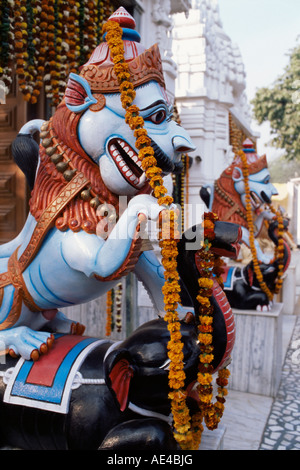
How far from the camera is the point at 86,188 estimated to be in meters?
1.46

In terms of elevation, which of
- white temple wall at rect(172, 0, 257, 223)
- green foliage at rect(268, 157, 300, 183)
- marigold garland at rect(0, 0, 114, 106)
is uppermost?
green foliage at rect(268, 157, 300, 183)

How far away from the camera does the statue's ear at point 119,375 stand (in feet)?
4.11

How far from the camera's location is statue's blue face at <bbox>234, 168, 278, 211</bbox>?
3500mm

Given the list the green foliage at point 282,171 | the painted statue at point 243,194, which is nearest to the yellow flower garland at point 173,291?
the painted statue at point 243,194

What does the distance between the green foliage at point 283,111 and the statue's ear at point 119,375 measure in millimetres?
13480

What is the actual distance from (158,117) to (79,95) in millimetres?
280

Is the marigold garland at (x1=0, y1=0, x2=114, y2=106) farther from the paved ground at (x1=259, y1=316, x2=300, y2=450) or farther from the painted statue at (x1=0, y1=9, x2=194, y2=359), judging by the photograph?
the paved ground at (x1=259, y1=316, x2=300, y2=450)

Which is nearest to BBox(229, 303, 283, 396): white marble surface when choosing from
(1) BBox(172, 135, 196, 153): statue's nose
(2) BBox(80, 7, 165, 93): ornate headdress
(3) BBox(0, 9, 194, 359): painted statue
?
(3) BBox(0, 9, 194, 359): painted statue

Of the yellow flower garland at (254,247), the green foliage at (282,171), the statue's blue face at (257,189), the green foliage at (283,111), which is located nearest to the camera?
the yellow flower garland at (254,247)

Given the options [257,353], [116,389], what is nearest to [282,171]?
[257,353]

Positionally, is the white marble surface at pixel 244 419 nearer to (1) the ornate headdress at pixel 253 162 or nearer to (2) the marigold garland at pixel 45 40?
(1) the ornate headdress at pixel 253 162

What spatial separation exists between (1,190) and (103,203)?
63.2 inches

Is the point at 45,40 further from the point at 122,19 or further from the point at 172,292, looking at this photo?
the point at 172,292

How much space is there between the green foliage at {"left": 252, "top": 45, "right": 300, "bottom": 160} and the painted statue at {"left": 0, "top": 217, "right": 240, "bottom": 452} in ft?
43.7
